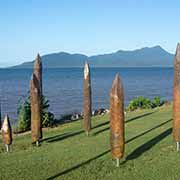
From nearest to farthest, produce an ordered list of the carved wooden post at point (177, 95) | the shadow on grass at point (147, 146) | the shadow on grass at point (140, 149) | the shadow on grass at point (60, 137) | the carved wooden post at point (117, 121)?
the shadow on grass at point (140, 149) < the carved wooden post at point (117, 121) < the shadow on grass at point (147, 146) < the carved wooden post at point (177, 95) < the shadow on grass at point (60, 137)

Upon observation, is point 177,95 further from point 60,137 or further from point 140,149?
point 60,137

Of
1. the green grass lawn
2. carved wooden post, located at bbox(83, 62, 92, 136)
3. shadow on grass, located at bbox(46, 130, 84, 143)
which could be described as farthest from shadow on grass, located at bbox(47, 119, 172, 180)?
shadow on grass, located at bbox(46, 130, 84, 143)

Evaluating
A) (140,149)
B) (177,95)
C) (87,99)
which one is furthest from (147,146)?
(87,99)

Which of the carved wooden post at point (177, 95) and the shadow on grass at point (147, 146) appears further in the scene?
the carved wooden post at point (177, 95)

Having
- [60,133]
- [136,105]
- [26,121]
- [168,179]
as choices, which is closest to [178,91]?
[168,179]

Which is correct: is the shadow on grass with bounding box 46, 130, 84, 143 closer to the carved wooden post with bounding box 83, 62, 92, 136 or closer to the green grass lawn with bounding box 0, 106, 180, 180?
the green grass lawn with bounding box 0, 106, 180, 180

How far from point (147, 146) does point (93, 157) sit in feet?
11.1

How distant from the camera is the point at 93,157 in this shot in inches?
725

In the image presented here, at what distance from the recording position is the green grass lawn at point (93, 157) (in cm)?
1559

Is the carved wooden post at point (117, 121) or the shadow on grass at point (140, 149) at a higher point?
the carved wooden post at point (117, 121)

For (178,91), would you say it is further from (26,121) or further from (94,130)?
(26,121)

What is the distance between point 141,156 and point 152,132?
6436 millimetres

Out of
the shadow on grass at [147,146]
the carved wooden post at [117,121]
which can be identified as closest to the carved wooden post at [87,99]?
the shadow on grass at [147,146]

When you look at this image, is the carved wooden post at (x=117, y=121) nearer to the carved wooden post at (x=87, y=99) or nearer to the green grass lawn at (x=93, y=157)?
the green grass lawn at (x=93, y=157)
